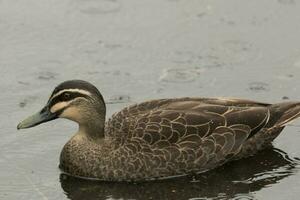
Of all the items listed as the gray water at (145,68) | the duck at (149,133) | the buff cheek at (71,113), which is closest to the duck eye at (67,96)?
the duck at (149,133)

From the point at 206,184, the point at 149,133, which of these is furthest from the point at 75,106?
the point at 206,184

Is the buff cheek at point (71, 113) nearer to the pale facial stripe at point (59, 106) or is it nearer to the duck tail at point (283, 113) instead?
the pale facial stripe at point (59, 106)

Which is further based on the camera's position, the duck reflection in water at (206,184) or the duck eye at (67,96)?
the duck eye at (67,96)

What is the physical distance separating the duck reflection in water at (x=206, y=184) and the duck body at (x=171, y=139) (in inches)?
4.3

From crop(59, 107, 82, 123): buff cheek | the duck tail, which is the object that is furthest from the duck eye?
the duck tail

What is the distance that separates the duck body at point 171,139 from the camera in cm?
1013

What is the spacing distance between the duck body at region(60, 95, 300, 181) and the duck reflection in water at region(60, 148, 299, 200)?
109 mm

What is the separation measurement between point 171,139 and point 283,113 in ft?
4.82

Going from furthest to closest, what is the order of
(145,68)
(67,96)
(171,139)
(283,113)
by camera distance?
(145,68), (283,113), (171,139), (67,96)

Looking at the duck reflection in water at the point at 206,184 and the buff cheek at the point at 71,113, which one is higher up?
the buff cheek at the point at 71,113

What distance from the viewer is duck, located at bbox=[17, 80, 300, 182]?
10.1 m

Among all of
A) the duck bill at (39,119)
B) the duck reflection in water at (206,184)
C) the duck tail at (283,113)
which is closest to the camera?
the duck reflection in water at (206,184)

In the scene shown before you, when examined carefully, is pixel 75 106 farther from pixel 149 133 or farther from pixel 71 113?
pixel 149 133

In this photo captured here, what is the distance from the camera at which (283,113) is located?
1070 centimetres
